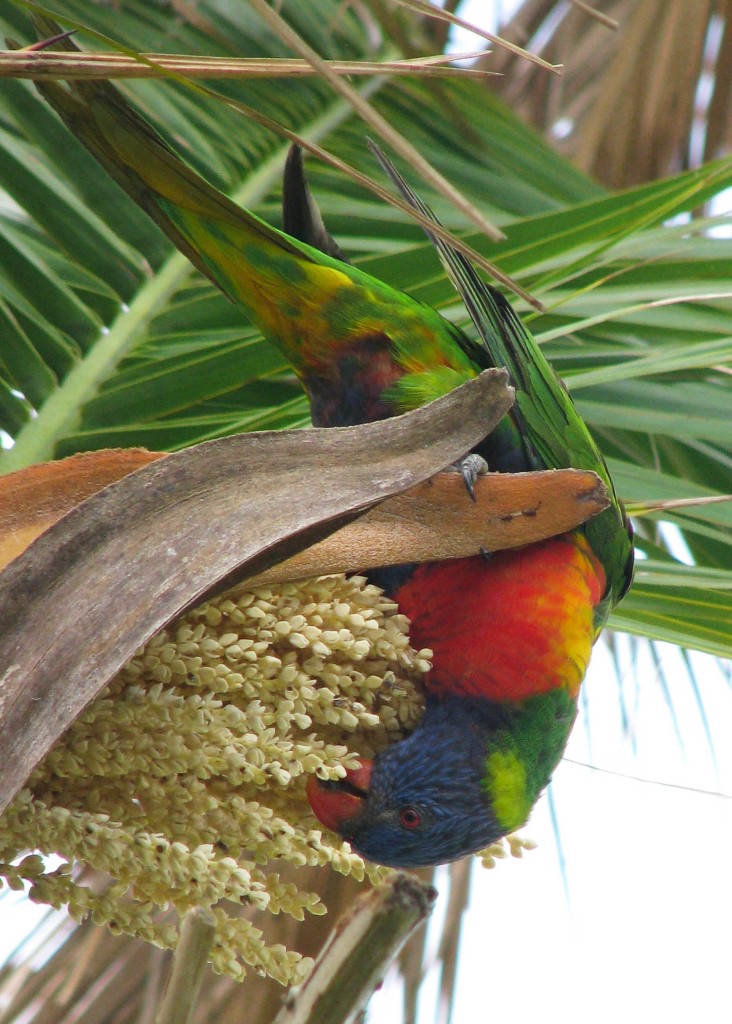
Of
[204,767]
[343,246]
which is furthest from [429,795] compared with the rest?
[343,246]

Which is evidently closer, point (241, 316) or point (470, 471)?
point (470, 471)

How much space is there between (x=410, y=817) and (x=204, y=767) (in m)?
0.29

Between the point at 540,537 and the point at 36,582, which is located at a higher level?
the point at 540,537

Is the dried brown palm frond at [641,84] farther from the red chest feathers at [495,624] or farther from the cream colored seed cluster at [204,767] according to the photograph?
the cream colored seed cluster at [204,767]

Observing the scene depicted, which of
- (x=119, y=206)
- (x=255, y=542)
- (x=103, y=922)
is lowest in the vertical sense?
(x=103, y=922)

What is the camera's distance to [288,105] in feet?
5.65

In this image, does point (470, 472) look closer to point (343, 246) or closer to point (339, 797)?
point (339, 797)

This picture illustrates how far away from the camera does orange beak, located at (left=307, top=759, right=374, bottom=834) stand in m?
0.93

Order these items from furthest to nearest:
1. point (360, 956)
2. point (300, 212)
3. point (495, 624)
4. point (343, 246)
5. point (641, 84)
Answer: point (641, 84) → point (343, 246) → point (300, 212) → point (495, 624) → point (360, 956)

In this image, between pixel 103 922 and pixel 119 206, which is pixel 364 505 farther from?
pixel 119 206

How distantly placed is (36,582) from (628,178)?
86.2 inches

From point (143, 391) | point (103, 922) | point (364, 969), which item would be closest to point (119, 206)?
point (143, 391)

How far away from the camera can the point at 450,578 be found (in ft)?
3.59

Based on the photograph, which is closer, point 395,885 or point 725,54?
point 395,885
